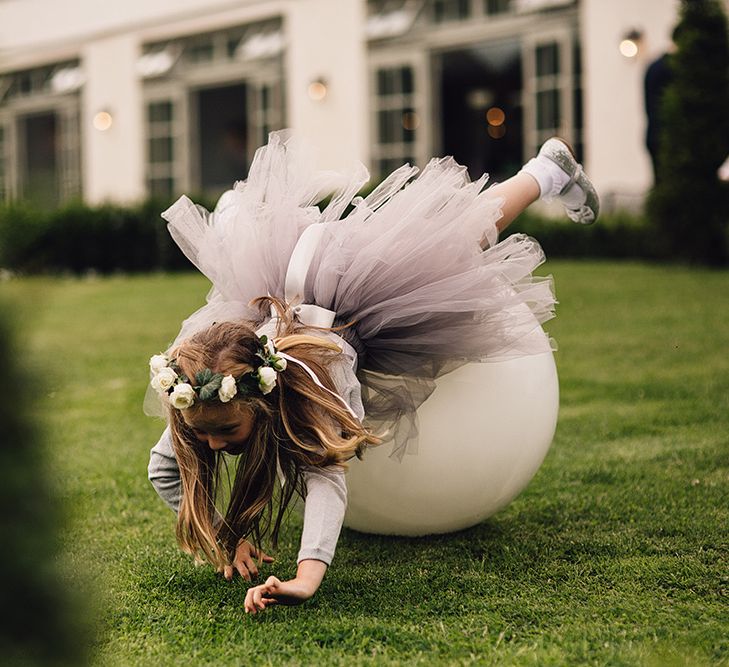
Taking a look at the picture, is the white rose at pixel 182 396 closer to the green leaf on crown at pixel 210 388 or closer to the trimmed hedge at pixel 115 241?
the green leaf on crown at pixel 210 388

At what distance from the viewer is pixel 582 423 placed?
193 inches

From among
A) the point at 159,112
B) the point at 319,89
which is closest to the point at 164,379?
the point at 319,89

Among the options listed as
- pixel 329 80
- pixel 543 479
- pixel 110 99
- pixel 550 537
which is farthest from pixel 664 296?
pixel 110 99

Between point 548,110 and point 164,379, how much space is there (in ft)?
40.1

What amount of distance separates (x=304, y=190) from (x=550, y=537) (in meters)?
1.40

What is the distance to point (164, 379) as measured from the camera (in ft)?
8.43

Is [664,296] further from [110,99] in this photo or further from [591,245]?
[110,99]

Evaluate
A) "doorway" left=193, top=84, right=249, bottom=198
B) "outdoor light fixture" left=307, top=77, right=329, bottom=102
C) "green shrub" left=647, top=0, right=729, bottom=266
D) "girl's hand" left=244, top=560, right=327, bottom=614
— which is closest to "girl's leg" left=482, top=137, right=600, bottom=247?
"girl's hand" left=244, top=560, right=327, bottom=614

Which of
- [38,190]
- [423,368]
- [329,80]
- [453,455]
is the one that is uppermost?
[329,80]

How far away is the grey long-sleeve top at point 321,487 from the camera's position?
8.36ft

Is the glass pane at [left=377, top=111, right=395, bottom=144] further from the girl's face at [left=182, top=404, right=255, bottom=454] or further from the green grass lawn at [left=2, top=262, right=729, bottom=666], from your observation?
the girl's face at [left=182, top=404, right=255, bottom=454]

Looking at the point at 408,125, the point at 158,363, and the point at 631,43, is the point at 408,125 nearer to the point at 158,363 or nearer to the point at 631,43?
the point at 631,43

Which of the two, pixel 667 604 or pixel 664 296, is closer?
pixel 667 604

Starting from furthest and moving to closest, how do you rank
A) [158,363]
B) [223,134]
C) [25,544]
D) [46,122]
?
[46,122] → [223,134] → [158,363] → [25,544]
